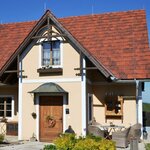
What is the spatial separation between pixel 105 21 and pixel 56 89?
262 inches

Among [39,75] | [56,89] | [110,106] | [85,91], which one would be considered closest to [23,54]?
[39,75]

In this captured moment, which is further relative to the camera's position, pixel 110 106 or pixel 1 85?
pixel 1 85

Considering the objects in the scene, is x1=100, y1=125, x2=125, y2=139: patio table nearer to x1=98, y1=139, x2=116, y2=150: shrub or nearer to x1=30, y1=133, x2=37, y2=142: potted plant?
x1=30, y1=133, x2=37, y2=142: potted plant

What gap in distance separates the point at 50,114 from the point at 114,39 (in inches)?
225

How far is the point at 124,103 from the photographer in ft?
58.2

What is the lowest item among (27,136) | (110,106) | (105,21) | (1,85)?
(27,136)

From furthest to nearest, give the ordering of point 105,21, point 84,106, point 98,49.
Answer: point 105,21 < point 98,49 < point 84,106

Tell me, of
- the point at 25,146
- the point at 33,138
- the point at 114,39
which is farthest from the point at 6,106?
the point at 114,39

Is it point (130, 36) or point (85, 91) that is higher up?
point (130, 36)

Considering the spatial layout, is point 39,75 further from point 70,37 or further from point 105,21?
point 105,21

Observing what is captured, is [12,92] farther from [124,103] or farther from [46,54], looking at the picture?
[124,103]

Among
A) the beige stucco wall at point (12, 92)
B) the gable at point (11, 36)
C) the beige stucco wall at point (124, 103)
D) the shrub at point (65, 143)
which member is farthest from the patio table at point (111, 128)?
the gable at point (11, 36)

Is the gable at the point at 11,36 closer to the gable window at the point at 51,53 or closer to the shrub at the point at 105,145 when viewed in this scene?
the gable window at the point at 51,53

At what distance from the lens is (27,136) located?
18.0m
